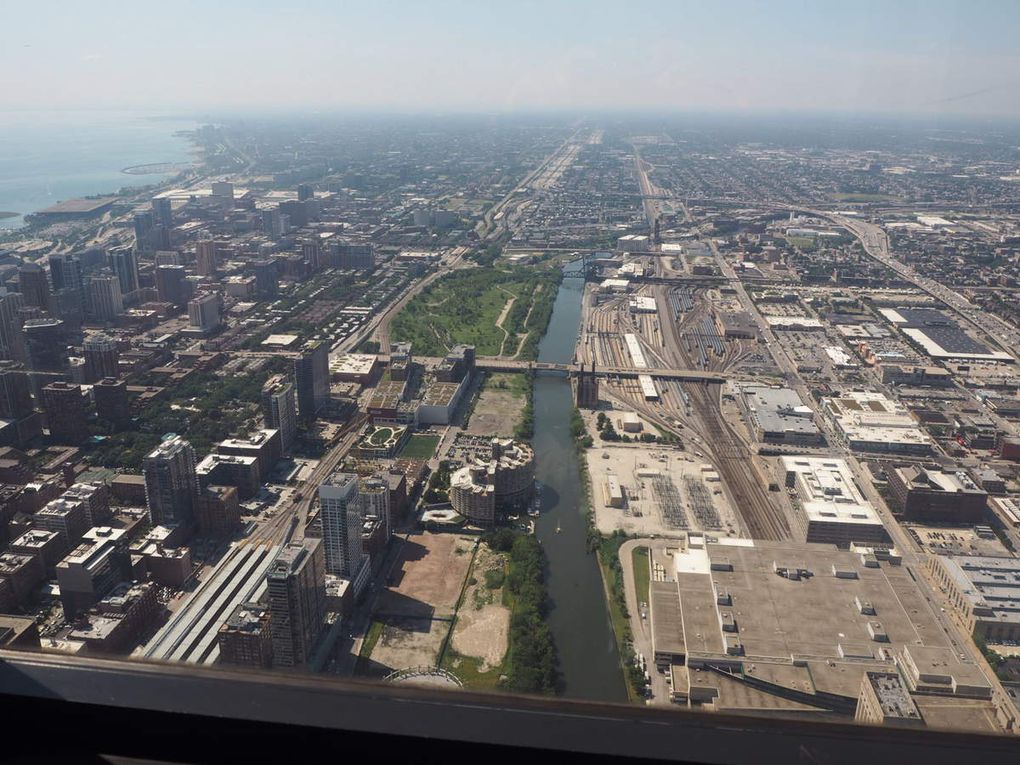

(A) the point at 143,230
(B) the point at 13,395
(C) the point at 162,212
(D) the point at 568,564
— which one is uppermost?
(C) the point at 162,212

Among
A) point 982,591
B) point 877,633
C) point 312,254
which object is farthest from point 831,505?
point 312,254

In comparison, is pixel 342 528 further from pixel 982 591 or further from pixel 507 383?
pixel 507 383

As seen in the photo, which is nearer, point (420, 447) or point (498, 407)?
point (420, 447)

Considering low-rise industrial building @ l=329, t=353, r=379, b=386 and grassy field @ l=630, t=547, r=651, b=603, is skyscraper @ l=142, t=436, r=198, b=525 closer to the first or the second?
low-rise industrial building @ l=329, t=353, r=379, b=386

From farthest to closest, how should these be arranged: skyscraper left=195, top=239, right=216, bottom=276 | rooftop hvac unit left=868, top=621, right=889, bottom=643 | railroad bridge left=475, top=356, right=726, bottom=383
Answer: skyscraper left=195, top=239, right=216, bottom=276 < railroad bridge left=475, top=356, right=726, bottom=383 < rooftop hvac unit left=868, top=621, right=889, bottom=643

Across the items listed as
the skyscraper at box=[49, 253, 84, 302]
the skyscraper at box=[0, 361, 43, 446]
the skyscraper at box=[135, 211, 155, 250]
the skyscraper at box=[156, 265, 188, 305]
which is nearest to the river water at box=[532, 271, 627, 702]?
the skyscraper at box=[0, 361, 43, 446]

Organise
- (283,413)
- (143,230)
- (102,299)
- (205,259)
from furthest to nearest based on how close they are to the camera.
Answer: (143,230), (205,259), (102,299), (283,413)
